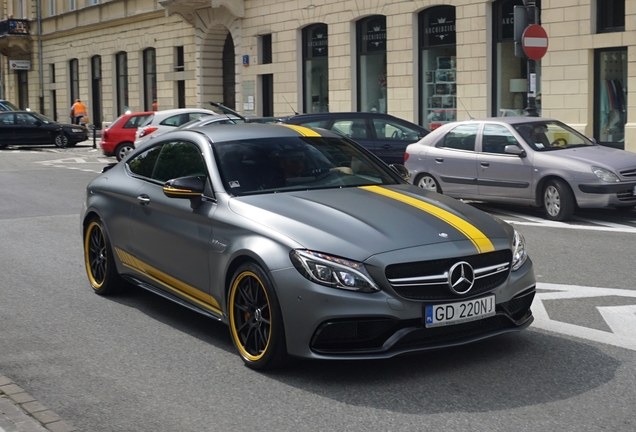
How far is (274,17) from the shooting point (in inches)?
1288

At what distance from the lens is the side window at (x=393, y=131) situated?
60.7 ft

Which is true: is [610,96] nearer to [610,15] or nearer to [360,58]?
[610,15]

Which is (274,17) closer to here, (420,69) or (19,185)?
(420,69)

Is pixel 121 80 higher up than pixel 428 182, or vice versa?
pixel 121 80

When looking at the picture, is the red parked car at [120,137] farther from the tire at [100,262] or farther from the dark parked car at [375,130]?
the tire at [100,262]

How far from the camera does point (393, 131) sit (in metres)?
18.6

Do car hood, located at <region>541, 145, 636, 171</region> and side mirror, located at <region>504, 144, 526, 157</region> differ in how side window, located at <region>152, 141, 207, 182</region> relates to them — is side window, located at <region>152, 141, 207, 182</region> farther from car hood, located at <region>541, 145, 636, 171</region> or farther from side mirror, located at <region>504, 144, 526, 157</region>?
car hood, located at <region>541, 145, 636, 171</region>

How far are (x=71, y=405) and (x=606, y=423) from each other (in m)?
2.71

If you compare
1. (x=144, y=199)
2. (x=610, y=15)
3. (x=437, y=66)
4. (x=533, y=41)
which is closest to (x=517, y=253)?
(x=144, y=199)

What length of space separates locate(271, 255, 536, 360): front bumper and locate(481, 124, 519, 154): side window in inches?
355

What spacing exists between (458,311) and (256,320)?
1.18 m

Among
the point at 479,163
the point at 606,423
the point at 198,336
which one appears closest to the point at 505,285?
the point at 606,423

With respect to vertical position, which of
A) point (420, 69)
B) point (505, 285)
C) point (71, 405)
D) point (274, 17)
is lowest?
point (71, 405)

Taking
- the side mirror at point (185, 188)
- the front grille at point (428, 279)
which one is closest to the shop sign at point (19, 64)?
the side mirror at point (185, 188)
